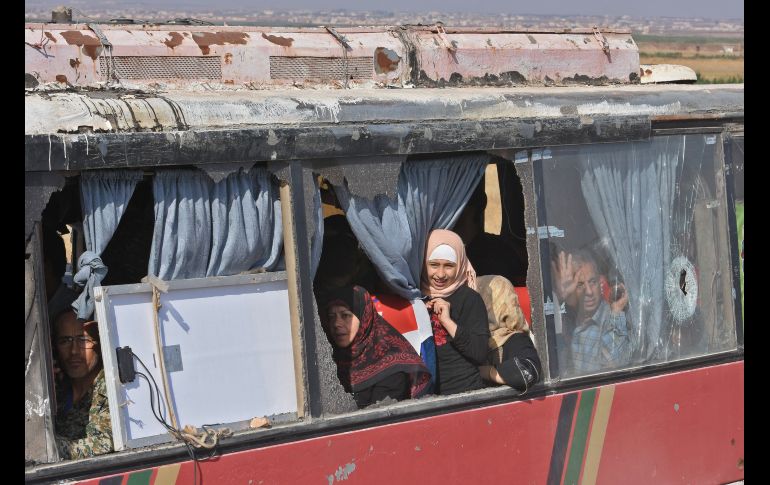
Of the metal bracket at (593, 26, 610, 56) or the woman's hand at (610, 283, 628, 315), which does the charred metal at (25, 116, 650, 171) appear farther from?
the metal bracket at (593, 26, 610, 56)

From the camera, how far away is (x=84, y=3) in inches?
4948

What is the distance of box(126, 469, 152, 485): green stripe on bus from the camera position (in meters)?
4.58

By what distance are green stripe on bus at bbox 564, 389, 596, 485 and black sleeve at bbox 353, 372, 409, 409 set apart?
0.99 m

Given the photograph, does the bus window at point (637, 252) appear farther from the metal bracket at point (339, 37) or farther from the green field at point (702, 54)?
the green field at point (702, 54)

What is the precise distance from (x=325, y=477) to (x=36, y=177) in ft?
5.63

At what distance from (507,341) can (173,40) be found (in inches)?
83.0

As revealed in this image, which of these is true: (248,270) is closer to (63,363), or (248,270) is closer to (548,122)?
(63,363)

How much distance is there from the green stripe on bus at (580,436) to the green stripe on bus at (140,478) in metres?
2.21

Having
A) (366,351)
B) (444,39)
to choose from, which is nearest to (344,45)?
(444,39)

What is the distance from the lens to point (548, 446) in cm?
585

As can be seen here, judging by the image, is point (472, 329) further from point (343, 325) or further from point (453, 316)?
point (343, 325)

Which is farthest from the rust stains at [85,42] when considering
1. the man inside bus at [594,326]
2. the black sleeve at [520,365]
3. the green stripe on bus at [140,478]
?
the man inside bus at [594,326]

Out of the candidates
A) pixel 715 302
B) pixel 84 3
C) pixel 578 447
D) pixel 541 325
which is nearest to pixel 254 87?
pixel 541 325

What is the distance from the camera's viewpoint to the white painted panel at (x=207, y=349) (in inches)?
184
